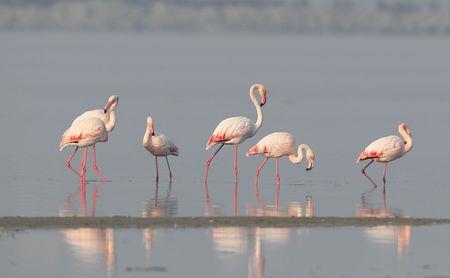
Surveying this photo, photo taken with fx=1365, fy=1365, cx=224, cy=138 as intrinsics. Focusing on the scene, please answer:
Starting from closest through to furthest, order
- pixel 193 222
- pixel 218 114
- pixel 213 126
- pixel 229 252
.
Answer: pixel 229 252, pixel 193 222, pixel 213 126, pixel 218 114

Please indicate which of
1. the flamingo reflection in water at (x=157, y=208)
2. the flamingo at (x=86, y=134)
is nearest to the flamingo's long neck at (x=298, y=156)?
the flamingo reflection in water at (x=157, y=208)

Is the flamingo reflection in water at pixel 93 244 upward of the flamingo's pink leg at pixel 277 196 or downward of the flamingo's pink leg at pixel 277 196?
downward

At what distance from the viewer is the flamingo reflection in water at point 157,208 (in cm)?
1281

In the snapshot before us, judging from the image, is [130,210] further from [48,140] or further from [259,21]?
[259,21]

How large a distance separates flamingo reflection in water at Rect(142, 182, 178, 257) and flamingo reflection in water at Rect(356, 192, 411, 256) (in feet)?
6.63

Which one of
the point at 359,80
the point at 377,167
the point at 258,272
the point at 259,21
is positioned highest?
the point at 259,21

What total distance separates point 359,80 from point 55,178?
1041 inches

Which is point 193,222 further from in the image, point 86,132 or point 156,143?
point 156,143

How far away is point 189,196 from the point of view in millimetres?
15906

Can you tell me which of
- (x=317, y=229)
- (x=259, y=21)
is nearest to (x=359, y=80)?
(x=317, y=229)

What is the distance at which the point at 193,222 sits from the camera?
532 inches

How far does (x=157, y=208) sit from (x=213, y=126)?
10.1 metres

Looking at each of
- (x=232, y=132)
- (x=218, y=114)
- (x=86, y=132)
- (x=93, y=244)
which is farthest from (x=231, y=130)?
(x=218, y=114)

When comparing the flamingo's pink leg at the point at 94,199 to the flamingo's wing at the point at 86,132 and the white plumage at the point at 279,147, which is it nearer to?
the flamingo's wing at the point at 86,132
